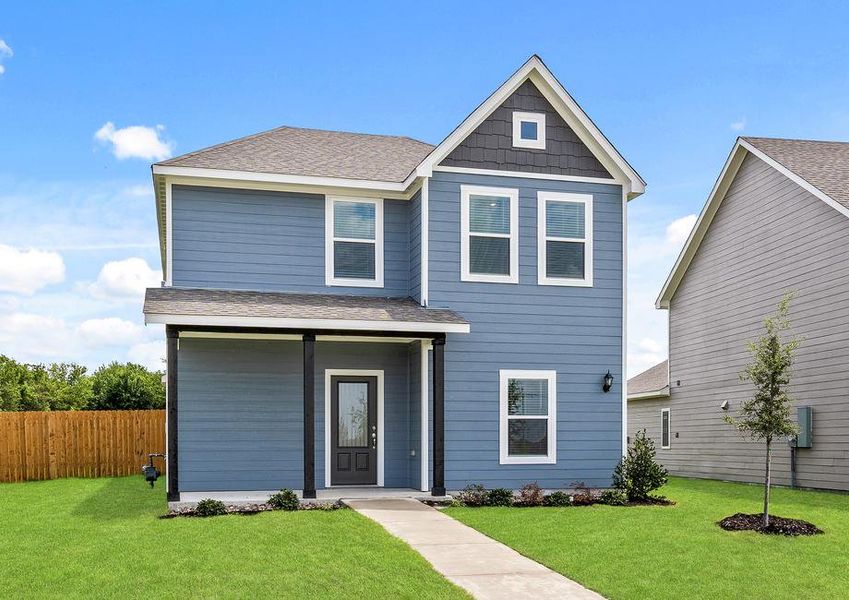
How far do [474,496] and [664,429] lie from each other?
12.6m

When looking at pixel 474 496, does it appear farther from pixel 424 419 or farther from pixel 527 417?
pixel 527 417

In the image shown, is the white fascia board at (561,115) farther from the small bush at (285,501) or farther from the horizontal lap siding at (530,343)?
the small bush at (285,501)

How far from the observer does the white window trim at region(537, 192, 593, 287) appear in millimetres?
16062

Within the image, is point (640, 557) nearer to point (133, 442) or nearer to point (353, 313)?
point (353, 313)

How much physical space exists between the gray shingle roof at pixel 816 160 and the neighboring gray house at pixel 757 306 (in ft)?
0.12

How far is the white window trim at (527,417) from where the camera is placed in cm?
1561

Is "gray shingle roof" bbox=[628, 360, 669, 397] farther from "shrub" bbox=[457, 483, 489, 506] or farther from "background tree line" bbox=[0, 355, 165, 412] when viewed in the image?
"background tree line" bbox=[0, 355, 165, 412]

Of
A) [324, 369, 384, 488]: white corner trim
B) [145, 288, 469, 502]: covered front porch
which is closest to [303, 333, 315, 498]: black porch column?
[145, 288, 469, 502]: covered front porch

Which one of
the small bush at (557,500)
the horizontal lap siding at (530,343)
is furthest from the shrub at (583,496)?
the horizontal lap siding at (530,343)

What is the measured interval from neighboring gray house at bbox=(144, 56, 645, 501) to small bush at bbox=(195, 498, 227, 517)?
2511 millimetres

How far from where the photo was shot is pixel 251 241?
15.8 metres

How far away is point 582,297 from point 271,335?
5689 millimetres

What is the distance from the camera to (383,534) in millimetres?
10961

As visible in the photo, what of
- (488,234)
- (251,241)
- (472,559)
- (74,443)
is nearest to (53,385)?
(74,443)
